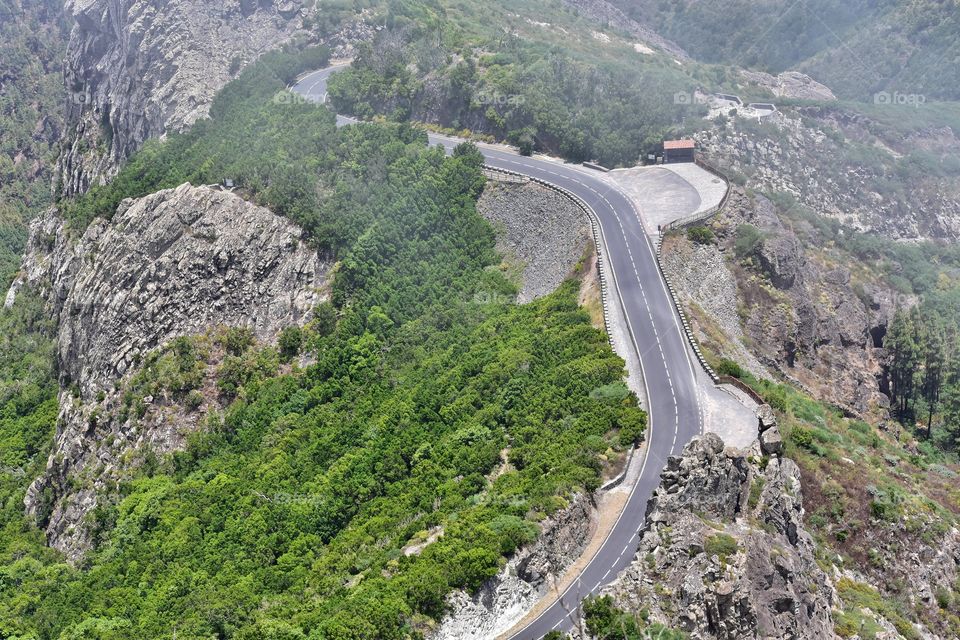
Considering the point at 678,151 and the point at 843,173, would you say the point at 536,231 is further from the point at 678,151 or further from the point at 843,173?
the point at 843,173

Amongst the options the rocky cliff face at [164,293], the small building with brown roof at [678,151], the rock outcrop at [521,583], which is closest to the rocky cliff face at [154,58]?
the rocky cliff face at [164,293]

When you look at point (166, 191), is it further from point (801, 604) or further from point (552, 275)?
point (801, 604)

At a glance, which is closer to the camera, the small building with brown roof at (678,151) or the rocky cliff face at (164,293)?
the rocky cliff face at (164,293)

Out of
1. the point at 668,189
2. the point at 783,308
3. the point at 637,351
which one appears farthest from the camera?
the point at 668,189

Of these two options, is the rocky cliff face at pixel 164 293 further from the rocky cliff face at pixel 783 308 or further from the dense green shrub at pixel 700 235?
the rocky cliff face at pixel 783 308

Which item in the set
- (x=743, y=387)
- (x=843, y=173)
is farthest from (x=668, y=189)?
(x=843, y=173)

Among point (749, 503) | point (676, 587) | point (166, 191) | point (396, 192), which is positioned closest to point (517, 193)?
point (396, 192)

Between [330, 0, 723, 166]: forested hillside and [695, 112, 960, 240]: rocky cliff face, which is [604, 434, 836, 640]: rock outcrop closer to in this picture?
[330, 0, 723, 166]: forested hillside
